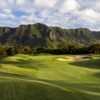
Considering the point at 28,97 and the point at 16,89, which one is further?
the point at 16,89

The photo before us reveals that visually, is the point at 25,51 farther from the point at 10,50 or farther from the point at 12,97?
the point at 12,97

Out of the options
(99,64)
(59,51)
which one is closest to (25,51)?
(59,51)

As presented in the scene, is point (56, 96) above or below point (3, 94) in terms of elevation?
below

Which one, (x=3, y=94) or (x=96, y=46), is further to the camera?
(x=96, y=46)

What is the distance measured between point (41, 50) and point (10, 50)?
32033 mm

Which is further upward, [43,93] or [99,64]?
[43,93]

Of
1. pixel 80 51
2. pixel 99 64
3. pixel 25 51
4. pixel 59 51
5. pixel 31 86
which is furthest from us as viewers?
pixel 25 51

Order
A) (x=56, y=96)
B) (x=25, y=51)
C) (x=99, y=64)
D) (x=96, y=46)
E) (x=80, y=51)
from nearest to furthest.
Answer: (x=56, y=96), (x=99, y=64), (x=96, y=46), (x=80, y=51), (x=25, y=51)

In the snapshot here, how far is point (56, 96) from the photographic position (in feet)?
22.5

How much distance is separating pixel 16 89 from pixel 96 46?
77.9 m

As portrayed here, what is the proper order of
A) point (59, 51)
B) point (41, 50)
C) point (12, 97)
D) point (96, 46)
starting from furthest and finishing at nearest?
1. point (41, 50)
2. point (59, 51)
3. point (96, 46)
4. point (12, 97)

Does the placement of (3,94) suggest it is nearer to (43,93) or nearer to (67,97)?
(43,93)

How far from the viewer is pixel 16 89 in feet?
23.1

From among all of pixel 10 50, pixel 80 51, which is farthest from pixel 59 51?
pixel 10 50
